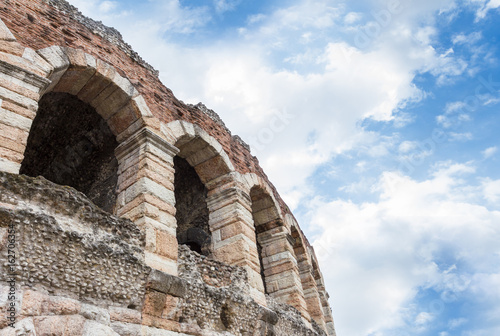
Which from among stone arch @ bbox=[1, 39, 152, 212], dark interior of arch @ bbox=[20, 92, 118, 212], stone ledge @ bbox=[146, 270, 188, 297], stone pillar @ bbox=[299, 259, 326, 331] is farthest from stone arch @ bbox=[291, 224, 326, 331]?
stone ledge @ bbox=[146, 270, 188, 297]

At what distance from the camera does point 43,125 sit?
688 cm

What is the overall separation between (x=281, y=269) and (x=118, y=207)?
3548 mm

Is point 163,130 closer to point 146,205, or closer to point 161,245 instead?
point 146,205

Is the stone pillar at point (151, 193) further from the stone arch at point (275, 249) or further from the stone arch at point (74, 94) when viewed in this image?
the stone arch at point (275, 249)

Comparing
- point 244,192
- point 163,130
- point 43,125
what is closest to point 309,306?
point 244,192

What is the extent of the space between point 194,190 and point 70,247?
16.6ft

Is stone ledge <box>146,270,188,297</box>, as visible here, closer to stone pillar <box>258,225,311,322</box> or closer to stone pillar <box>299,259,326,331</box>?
stone pillar <box>258,225,311,322</box>

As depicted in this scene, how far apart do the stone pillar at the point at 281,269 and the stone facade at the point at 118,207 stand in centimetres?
2

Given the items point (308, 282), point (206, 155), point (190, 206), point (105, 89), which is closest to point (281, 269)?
point (308, 282)

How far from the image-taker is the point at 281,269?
7.27m

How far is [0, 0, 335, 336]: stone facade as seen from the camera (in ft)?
10.3

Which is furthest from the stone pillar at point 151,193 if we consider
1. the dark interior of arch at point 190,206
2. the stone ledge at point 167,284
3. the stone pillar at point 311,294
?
the stone pillar at point 311,294

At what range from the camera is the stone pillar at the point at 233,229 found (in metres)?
5.59

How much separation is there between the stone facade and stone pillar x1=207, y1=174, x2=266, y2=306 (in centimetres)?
2
